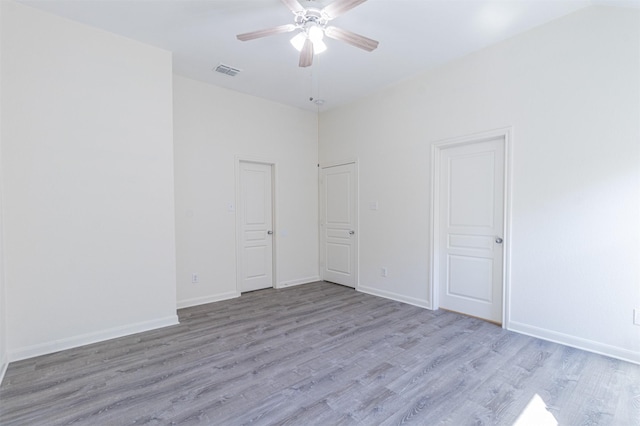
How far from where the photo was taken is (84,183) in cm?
305

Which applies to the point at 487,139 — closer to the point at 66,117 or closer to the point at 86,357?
the point at 66,117

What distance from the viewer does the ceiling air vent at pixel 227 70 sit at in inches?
153

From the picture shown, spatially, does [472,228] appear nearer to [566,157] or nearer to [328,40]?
[566,157]

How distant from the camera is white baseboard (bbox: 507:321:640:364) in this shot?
2617 mm

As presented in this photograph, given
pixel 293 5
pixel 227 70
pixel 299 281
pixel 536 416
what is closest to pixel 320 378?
pixel 536 416

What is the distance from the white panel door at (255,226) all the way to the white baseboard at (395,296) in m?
1.61

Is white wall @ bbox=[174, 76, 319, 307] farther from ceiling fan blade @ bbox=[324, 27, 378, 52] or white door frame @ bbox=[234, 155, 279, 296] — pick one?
ceiling fan blade @ bbox=[324, 27, 378, 52]

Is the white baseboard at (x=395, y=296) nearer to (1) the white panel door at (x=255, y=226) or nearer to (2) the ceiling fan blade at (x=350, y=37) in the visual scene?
(1) the white panel door at (x=255, y=226)

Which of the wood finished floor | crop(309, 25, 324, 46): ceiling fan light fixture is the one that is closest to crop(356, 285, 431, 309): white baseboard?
the wood finished floor

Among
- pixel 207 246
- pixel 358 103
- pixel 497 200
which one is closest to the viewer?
pixel 497 200

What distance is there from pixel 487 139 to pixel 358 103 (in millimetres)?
2163

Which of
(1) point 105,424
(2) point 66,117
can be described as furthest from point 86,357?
(2) point 66,117

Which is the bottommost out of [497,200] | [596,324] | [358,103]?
[596,324]

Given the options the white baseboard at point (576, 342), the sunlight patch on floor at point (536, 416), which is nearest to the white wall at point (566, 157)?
the white baseboard at point (576, 342)
